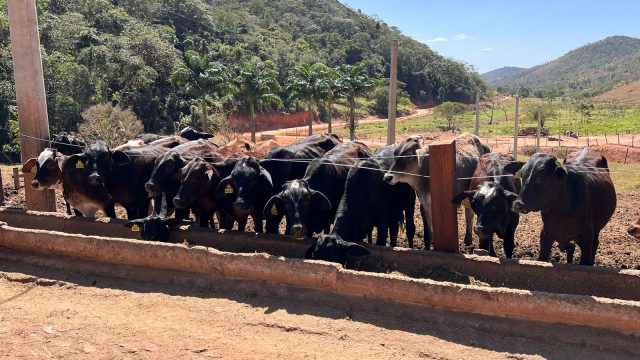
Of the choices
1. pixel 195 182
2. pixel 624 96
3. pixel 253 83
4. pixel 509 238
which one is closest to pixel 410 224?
pixel 509 238

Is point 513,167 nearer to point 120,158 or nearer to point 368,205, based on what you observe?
point 368,205

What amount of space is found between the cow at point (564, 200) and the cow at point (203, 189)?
400 centimetres

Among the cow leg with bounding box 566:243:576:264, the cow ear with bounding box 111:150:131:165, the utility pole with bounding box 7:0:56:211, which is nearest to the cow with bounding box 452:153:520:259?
the cow leg with bounding box 566:243:576:264

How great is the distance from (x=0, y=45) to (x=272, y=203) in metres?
29.0

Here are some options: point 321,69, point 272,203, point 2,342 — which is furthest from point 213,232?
point 321,69

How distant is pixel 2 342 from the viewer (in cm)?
494

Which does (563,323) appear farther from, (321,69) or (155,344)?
(321,69)

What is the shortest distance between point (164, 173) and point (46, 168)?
219 cm

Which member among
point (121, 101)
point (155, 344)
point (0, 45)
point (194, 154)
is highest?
point (0, 45)

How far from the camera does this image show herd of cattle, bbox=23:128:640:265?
576 centimetres

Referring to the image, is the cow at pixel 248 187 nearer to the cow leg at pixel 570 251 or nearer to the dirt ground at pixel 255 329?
the dirt ground at pixel 255 329

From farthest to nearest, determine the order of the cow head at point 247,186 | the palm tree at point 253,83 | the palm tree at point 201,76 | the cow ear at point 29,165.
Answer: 1. the palm tree at point 253,83
2. the palm tree at point 201,76
3. the cow ear at point 29,165
4. the cow head at point 247,186

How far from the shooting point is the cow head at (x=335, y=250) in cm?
572

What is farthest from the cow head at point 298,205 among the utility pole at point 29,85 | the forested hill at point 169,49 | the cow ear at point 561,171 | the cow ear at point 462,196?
the forested hill at point 169,49
